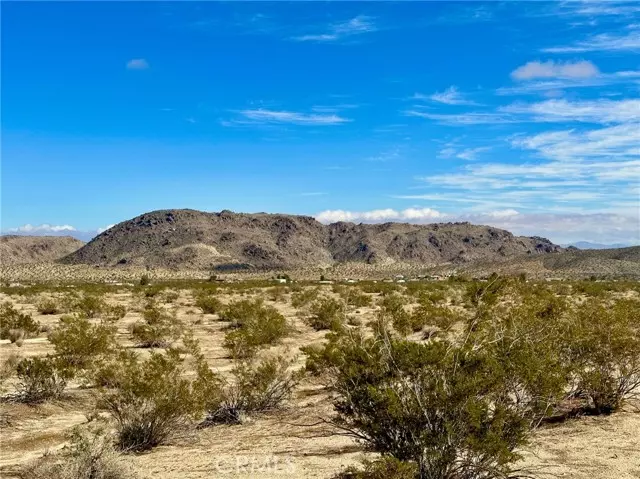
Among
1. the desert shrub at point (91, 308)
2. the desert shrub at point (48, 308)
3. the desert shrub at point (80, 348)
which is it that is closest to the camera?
the desert shrub at point (80, 348)

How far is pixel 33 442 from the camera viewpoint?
11844 mm

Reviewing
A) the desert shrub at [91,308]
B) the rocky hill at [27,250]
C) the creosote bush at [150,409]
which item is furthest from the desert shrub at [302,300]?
the rocky hill at [27,250]

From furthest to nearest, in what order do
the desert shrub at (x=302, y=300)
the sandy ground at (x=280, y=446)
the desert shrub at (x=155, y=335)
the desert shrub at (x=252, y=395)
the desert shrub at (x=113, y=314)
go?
the desert shrub at (x=302, y=300)
the desert shrub at (x=113, y=314)
the desert shrub at (x=155, y=335)
the desert shrub at (x=252, y=395)
the sandy ground at (x=280, y=446)

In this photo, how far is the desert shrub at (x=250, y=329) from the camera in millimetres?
17750

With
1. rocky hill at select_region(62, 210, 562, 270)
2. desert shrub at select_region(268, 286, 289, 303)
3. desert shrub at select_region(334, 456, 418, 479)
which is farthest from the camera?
rocky hill at select_region(62, 210, 562, 270)

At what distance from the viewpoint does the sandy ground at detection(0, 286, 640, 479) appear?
9742 mm

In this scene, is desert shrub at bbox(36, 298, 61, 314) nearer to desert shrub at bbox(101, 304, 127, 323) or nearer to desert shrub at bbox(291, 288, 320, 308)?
desert shrub at bbox(101, 304, 127, 323)

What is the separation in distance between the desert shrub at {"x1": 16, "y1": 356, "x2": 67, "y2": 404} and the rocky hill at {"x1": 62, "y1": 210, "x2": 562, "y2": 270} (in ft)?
411

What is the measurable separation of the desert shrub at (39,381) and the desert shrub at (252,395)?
4.38 metres

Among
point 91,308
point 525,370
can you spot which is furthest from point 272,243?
point 525,370

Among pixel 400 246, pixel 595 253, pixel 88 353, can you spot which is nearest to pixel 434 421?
pixel 88 353

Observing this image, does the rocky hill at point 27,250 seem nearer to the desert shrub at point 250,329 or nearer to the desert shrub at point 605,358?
the desert shrub at point 250,329

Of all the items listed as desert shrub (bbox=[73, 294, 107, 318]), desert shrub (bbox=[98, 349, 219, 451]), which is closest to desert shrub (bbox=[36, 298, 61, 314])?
desert shrub (bbox=[73, 294, 107, 318])

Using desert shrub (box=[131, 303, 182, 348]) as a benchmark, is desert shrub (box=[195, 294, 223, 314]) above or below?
above
